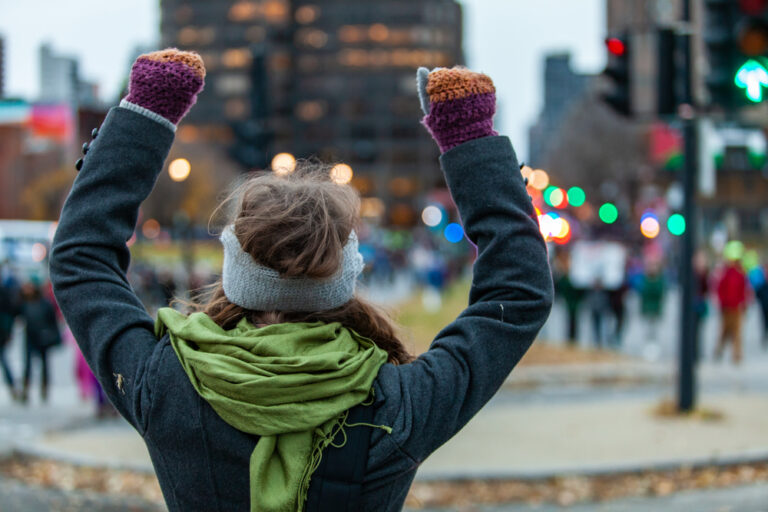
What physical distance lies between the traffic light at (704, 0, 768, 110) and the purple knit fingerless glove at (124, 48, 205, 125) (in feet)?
19.8

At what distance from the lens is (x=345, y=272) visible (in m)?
1.65

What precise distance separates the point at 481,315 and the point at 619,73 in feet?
25.1

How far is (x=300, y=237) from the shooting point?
1.57 meters

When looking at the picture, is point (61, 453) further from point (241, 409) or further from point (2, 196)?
point (2, 196)

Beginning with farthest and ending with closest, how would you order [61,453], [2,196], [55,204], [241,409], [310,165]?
[2,196], [55,204], [61,453], [310,165], [241,409]

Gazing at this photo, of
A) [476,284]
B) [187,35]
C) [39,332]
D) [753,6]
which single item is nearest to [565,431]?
[753,6]

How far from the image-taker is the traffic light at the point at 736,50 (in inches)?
259

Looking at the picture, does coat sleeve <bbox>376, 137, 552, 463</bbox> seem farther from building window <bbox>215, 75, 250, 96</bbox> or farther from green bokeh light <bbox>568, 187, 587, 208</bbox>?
building window <bbox>215, 75, 250, 96</bbox>

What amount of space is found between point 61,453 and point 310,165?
723 centimetres

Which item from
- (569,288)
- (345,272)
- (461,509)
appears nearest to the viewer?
(345,272)

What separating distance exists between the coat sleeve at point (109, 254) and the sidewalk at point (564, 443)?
557 cm

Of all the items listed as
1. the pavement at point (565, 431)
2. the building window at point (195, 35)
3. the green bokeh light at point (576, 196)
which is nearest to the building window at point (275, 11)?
the building window at point (195, 35)

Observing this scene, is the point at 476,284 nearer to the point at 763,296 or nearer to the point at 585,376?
the point at 585,376

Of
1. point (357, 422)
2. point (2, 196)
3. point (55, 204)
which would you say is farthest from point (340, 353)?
point (2, 196)
